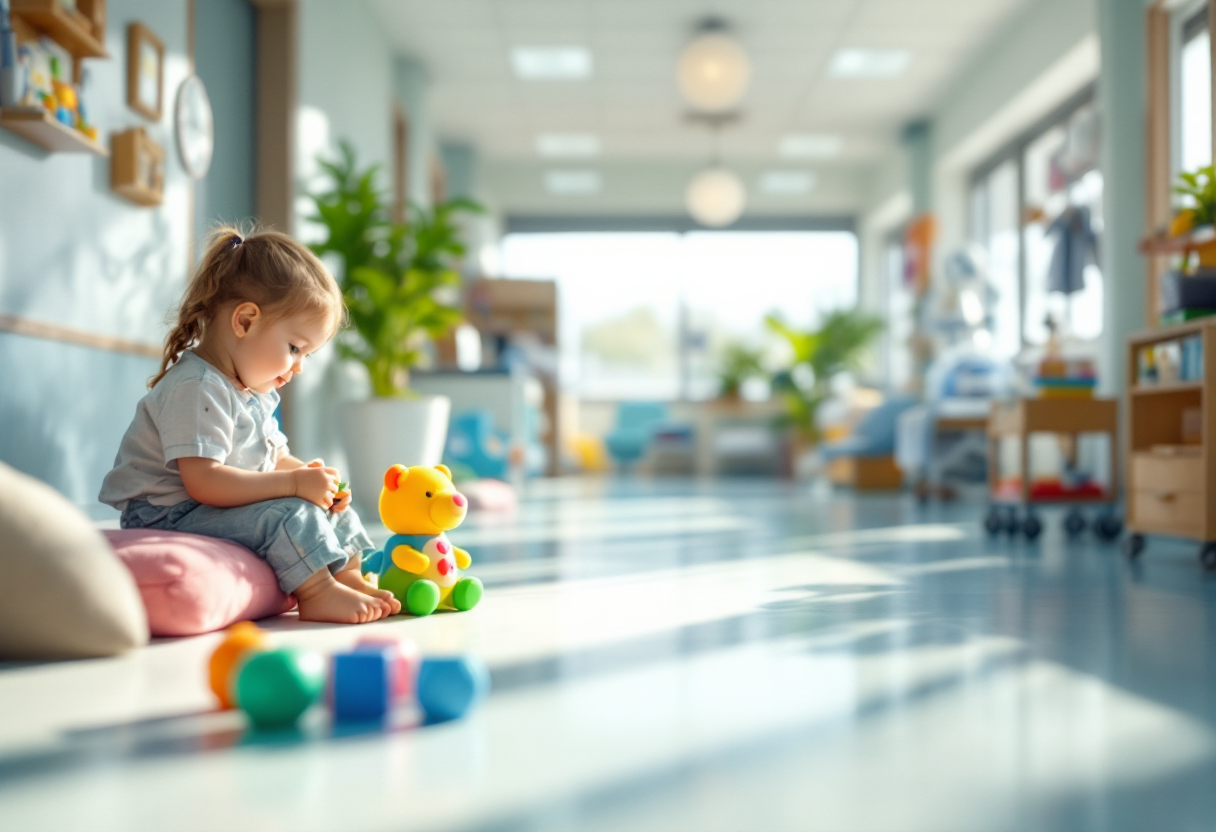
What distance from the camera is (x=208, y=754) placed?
3.34 ft

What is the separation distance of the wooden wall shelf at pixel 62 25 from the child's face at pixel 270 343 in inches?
40.9

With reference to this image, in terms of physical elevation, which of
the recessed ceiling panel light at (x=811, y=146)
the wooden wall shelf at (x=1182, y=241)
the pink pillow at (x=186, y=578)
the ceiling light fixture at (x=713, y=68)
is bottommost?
the pink pillow at (x=186, y=578)

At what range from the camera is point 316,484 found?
1.74m

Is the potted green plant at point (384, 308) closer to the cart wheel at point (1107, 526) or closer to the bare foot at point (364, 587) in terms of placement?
the bare foot at point (364, 587)

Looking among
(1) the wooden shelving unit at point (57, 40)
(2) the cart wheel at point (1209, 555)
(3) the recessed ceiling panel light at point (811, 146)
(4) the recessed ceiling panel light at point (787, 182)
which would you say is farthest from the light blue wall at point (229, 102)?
(4) the recessed ceiling panel light at point (787, 182)

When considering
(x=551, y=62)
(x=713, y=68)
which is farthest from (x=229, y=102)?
(x=551, y=62)

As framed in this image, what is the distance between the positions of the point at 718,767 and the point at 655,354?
9.57 metres

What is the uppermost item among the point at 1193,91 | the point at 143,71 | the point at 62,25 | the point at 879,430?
the point at 1193,91

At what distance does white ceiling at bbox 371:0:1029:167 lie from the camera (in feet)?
19.9

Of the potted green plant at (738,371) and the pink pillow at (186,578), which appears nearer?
the pink pillow at (186,578)

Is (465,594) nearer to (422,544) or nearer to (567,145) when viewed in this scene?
(422,544)

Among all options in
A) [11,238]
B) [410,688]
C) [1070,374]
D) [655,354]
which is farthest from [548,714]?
[655,354]

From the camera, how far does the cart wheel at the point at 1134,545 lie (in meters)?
2.93

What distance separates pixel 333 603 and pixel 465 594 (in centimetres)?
24
